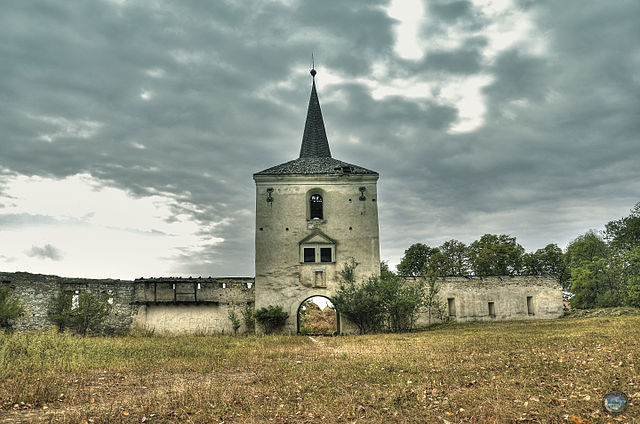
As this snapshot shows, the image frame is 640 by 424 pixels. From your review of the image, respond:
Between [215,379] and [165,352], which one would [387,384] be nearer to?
[215,379]

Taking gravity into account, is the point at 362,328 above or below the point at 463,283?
below

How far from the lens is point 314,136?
112 ft

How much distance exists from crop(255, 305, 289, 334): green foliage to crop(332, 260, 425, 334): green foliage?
335 centimetres

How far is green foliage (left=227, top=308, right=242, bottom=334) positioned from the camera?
2800 cm

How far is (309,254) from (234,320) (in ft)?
20.5

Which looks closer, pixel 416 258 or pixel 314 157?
pixel 314 157

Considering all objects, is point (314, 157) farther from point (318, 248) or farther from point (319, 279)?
point (319, 279)

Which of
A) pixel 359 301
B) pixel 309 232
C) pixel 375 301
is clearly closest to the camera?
pixel 375 301

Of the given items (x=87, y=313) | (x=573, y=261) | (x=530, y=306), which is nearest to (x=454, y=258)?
(x=573, y=261)

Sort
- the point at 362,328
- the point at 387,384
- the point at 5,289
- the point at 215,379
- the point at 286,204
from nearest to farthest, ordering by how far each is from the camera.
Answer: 1. the point at 387,384
2. the point at 215,379
3. the point at 5,289
4. the point at 362,328
5. the point at 286,204

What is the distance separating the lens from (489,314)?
34.5 meters

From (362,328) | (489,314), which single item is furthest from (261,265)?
(489,314)

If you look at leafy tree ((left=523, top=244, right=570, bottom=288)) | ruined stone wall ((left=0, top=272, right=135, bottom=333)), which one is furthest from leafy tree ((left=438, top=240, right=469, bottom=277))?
ruined stone wall ((left=0, top=272, right=135, bottom=333))

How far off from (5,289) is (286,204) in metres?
15.8
